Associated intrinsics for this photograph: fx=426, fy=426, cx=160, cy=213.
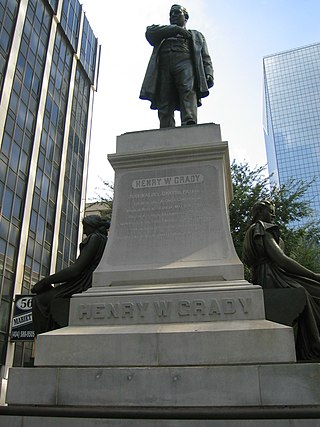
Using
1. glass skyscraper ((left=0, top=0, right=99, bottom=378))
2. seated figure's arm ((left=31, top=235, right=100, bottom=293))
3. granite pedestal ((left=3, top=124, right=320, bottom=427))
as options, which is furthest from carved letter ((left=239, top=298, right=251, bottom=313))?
glass skyscraper ((left=0, top=0, right=99, bottom=378))

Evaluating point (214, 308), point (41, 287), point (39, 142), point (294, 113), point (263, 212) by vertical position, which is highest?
point (294, 113)

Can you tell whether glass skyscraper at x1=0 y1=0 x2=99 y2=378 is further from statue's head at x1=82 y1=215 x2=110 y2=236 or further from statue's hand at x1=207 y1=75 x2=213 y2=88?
statue's hand at x1=207 y1=75 x2=213 y2=88

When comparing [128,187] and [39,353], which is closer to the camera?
[39,353]

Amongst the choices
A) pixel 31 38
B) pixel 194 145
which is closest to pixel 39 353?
pixel 194 145

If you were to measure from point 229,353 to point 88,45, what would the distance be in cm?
5023

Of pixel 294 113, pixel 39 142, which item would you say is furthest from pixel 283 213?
pixel 294 113

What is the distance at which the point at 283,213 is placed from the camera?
71.4 feet

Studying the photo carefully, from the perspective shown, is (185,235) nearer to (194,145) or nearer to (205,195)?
(205,195)

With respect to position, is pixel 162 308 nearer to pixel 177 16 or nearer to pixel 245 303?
pixel 245 303

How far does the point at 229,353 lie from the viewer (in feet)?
14.9

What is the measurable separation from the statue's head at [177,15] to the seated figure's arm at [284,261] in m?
5.02

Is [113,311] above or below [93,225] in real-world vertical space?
below

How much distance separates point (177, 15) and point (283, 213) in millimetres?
15124

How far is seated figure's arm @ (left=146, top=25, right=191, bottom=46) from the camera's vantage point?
27.0 feet
